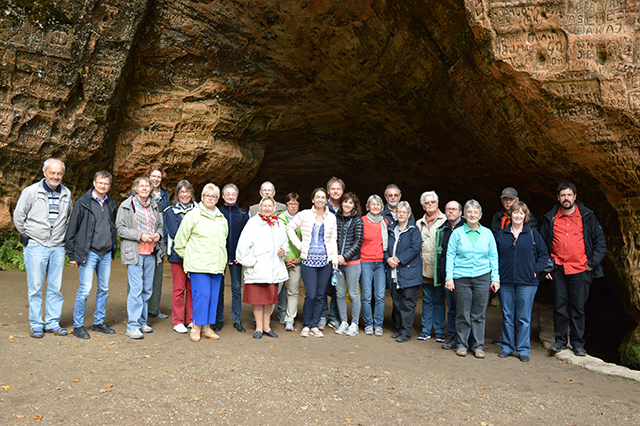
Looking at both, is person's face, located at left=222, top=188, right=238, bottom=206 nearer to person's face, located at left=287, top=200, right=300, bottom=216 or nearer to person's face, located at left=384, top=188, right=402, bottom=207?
person's face, located at left=287, top=200, right=300, bottom=216

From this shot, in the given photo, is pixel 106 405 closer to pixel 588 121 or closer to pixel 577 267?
pixel 577 267

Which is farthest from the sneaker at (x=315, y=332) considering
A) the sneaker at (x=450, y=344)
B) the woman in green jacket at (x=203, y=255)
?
the sneaker at (x=450, y=344)

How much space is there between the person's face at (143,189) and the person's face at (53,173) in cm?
85

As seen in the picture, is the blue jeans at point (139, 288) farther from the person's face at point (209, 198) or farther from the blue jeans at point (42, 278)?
the person's face at point (209, 198)

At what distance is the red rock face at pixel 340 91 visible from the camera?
6.00 m

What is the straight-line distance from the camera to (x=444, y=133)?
953 centimetres

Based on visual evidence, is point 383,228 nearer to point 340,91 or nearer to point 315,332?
point 315,332

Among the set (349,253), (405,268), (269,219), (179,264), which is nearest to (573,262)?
(405,268)

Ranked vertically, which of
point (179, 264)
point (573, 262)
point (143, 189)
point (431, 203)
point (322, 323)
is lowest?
point (322, 323)

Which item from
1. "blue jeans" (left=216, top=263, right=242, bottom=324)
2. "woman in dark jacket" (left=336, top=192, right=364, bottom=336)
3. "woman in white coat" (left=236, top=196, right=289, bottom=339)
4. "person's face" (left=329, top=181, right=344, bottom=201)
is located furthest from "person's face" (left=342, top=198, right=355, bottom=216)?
"blue jeans" (left=216, top=263, right=242, bottom=324)

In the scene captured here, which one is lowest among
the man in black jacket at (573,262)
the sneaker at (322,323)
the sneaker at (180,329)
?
the sneaker at (180,329)

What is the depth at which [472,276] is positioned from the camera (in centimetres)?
543

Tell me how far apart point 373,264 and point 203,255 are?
2.29 meters

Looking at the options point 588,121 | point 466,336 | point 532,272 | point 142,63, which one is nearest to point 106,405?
point 466,336
